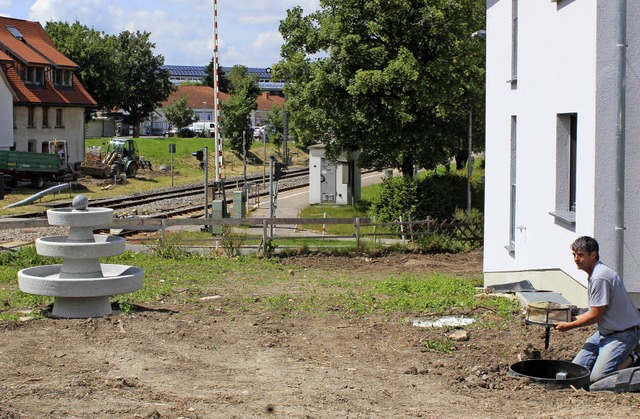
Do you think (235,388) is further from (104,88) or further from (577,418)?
(104,88)

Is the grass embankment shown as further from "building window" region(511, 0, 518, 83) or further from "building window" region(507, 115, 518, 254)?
"building window" region(511, 0, 518, 83)

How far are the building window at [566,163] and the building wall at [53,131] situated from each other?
4593 centimetres

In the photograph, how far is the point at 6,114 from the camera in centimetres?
5106

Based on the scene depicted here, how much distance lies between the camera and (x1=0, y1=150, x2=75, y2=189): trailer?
45.8 metres

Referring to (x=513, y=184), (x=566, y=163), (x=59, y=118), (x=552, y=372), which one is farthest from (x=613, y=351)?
(x=59, y=118)

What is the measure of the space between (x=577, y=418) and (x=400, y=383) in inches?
79.3

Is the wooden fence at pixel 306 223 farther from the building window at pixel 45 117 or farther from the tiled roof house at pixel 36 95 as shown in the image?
the building window at pixel 45 117

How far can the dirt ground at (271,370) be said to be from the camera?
26.5 ft

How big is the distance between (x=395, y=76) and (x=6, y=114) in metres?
26.7

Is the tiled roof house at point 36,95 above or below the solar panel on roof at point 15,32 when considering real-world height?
below

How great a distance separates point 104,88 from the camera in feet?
252

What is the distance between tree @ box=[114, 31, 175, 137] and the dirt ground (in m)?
77.3

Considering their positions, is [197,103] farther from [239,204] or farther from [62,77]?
[239,204]

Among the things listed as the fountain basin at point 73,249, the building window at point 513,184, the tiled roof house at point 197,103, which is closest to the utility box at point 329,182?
the building window at point 513,184
